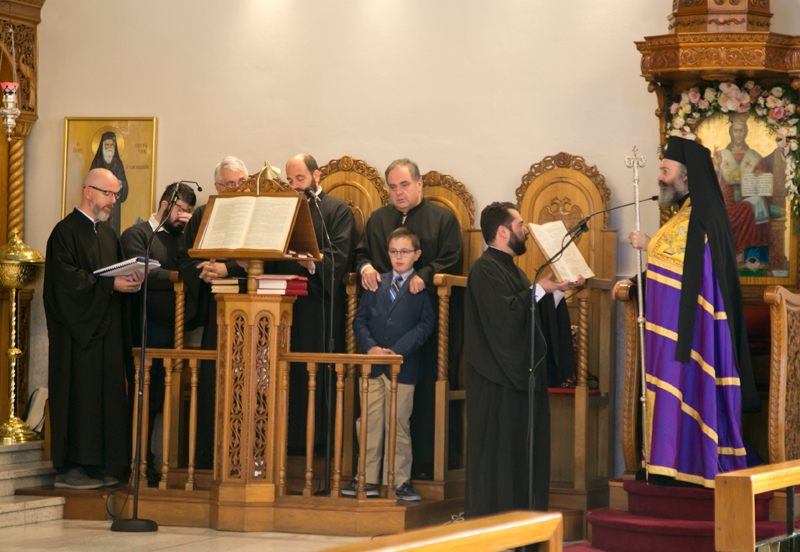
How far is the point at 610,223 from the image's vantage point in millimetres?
7457

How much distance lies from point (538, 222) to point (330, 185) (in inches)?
64.8

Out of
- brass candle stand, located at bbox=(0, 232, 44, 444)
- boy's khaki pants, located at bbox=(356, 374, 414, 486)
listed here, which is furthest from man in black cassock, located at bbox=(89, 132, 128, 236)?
boy's khaki pants, located at bbox=(356, 374, 414, 486)

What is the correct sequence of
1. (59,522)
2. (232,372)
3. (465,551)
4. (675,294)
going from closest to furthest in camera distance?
(465,551) → (675,294) → (232,372) → (59,522)

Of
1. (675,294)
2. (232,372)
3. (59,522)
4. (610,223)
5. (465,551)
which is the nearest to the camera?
(465,551)

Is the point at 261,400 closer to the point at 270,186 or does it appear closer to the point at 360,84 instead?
the point at 270,186

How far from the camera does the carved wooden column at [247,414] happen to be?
6289 mm

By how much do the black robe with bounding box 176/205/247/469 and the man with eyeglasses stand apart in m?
0.14

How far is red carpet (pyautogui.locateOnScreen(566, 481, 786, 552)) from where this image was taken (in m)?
5.53

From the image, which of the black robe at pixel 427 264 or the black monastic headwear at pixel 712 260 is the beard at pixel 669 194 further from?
the black robe at pixel 427 264

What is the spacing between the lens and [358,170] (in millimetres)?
8047

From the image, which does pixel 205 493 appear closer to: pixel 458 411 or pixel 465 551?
pixel 458 411

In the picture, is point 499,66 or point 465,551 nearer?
point 465,551

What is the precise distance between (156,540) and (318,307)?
199 centimetres

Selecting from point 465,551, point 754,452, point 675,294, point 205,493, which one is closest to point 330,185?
point 205,493
